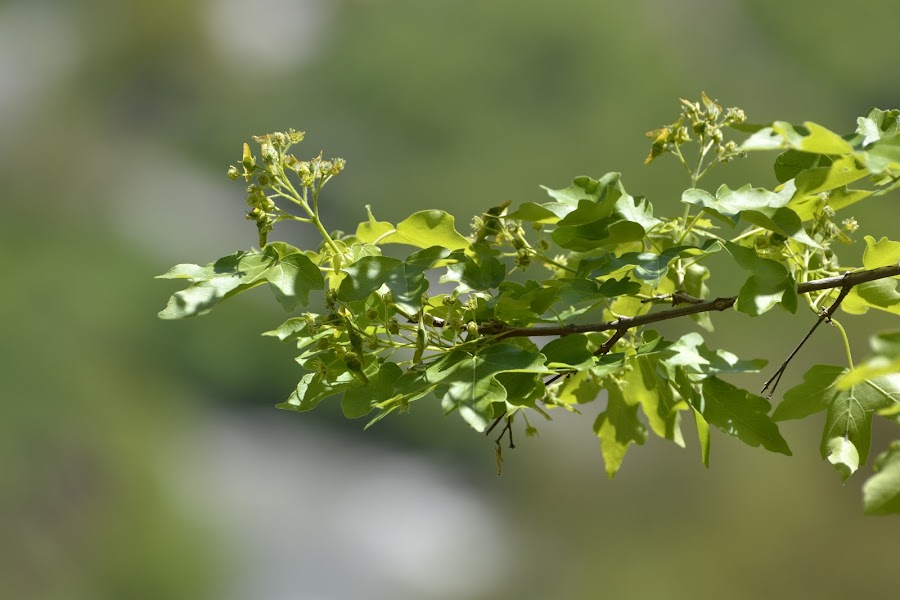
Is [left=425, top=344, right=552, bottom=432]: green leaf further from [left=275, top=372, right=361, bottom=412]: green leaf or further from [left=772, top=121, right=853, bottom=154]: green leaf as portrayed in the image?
[left=772, top=121, right=853, bottom=154]: green leaf

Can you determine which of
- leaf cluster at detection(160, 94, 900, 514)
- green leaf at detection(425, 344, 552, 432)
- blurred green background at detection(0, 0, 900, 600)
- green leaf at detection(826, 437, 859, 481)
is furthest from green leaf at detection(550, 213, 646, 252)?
blurred green background at detection(0, 0, 900, 600)

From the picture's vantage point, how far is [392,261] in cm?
70

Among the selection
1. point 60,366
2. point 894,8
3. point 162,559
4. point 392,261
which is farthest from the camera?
point 894,8

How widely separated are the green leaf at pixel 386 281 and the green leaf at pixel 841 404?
30 centimetres

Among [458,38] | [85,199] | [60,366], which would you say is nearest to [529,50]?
[458,38]

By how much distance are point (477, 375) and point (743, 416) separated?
23cm

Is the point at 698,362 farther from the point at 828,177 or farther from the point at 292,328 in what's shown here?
the point at 292,328

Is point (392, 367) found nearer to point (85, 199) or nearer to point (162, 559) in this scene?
point (162, 559)

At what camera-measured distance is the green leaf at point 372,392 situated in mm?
705

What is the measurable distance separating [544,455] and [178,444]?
2.02 meters

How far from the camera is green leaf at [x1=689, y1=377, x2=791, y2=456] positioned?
74cm

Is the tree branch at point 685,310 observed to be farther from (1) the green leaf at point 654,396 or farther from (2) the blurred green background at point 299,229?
(2) the blurred green background at point 299,229

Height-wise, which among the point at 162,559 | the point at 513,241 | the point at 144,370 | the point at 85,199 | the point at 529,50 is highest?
the point at 529,50

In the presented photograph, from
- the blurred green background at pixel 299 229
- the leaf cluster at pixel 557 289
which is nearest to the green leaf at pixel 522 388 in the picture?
the leaf cluster at pixel 557 289
